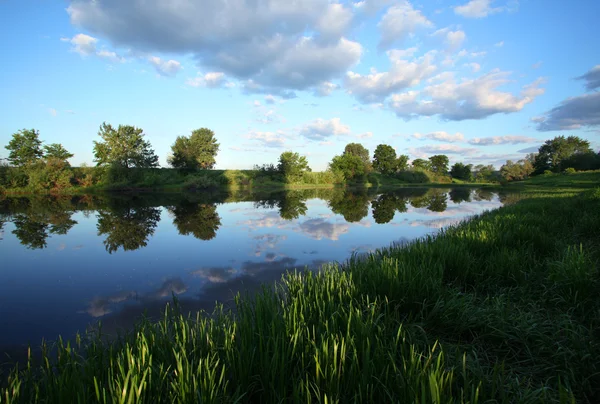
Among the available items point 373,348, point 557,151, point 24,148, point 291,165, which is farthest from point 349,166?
point 373,348

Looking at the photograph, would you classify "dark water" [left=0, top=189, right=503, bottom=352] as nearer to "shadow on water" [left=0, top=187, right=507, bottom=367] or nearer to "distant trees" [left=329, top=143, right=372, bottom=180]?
"shadow on water" [left=0, top=187, right=507, bottom=367]

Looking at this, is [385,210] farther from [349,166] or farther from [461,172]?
[461,172]

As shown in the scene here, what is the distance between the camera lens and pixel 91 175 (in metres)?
43.7

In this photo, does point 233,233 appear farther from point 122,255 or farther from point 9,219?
point 9,219

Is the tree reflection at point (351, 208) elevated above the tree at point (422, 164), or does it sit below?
below

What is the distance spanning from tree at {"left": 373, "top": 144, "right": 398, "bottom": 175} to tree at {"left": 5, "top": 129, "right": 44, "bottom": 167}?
82.2 meters

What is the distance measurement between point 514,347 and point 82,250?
39.5ft

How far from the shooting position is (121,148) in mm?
47031

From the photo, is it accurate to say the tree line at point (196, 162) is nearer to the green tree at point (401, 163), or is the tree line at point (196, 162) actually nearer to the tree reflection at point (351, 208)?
the green tree at point (401, 163)

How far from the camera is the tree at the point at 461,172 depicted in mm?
94375

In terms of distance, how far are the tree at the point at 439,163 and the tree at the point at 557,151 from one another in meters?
26.2

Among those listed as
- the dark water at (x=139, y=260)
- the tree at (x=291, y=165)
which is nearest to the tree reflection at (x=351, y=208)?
the dark water at (x=139, y=260)

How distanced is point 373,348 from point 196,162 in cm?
5886

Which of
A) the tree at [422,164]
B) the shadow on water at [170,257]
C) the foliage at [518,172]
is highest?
the tree at [422,164]
